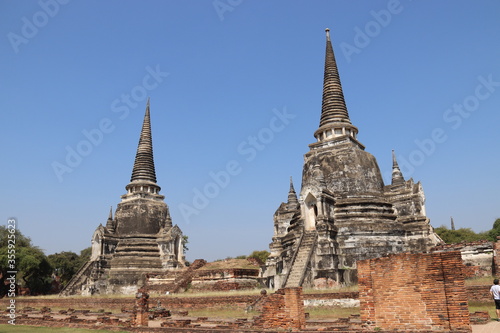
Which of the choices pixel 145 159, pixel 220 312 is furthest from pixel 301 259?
pixel 145 159

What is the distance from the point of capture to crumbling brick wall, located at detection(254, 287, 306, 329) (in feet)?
39.8

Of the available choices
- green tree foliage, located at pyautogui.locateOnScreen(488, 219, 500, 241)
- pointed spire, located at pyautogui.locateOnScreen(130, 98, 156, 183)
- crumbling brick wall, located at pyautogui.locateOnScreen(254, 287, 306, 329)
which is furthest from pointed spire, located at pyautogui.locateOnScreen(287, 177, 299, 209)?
green tree foliage, located at pyautogui.locateOnScreen(488, 219, 500, 241)

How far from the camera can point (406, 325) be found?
959 cm

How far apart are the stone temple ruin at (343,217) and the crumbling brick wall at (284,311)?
8.85m

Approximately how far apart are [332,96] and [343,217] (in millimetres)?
10391

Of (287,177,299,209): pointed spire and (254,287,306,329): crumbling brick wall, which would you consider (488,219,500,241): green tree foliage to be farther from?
(254,287,306,329): crumbling brick wall

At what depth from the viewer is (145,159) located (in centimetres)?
4041

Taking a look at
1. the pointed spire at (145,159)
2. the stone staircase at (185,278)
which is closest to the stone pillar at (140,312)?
the stone staircase at (185,278)

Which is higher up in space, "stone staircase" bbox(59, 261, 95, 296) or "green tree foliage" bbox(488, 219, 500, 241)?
"green tree foliage" bbox(488, 219, 500, 241)

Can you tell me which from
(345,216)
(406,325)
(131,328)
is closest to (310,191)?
(345,216)

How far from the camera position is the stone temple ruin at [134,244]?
3388 cm

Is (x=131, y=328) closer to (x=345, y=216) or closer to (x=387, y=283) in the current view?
(x=387, y=283)

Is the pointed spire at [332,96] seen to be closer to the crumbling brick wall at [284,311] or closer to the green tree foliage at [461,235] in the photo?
the crumbling brick wall at [284,311]

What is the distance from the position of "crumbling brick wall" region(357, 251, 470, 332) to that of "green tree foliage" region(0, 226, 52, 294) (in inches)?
1260
